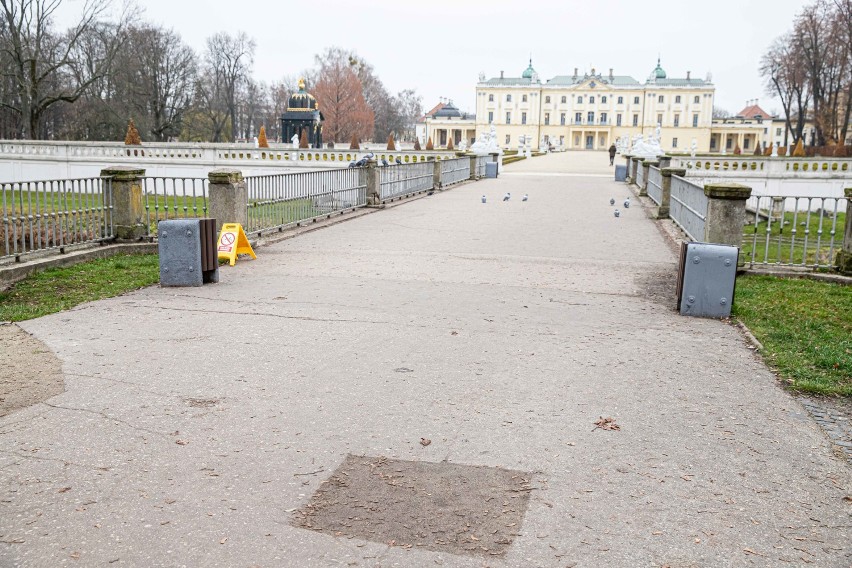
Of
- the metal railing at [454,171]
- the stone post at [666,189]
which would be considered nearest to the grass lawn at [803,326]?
the stone post at [666,189]

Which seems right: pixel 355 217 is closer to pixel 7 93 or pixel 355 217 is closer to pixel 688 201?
pixel 688 201

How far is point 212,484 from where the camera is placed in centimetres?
429

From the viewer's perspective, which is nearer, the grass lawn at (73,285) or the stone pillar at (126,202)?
the grass lawn at (73,285)

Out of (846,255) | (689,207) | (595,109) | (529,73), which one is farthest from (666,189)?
(529,73)

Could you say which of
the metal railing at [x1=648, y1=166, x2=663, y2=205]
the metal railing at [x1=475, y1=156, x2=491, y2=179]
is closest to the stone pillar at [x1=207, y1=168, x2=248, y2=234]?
the metal railing at [x1=648, y1=166, x2=663, y2=205]

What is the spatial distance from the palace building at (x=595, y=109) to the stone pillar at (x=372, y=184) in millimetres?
118787

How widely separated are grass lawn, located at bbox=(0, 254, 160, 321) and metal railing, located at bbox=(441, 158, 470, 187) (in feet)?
65.1

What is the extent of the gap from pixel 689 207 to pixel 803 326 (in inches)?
293

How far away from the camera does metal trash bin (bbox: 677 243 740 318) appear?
28.1ft

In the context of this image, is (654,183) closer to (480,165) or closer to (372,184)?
(372,184)

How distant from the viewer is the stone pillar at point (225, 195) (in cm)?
1281

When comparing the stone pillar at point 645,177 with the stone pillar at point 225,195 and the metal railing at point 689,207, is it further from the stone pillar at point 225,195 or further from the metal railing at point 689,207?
the stone pillar at point 225,195

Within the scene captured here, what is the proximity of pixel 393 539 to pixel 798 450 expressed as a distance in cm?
279

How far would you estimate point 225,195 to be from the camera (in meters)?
12.9
